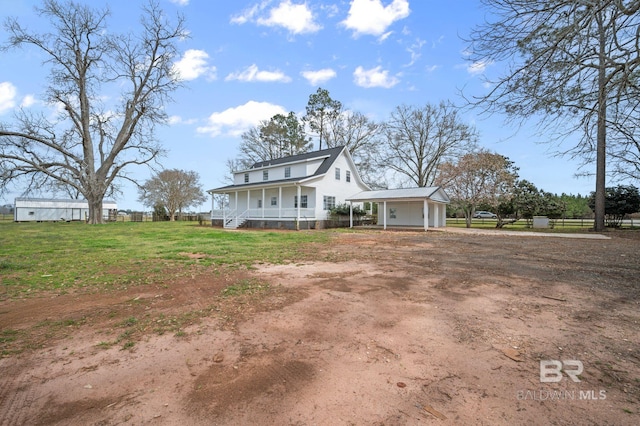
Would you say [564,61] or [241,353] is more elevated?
[564,61]

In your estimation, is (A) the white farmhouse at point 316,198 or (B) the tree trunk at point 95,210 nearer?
(A) the white farmhouse at point 316,198

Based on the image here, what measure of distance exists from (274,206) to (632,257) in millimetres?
22373

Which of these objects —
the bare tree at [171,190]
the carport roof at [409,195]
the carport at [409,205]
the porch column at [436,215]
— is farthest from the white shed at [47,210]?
the porch column at [436,215]

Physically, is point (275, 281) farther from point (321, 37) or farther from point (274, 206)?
point (274, 206)

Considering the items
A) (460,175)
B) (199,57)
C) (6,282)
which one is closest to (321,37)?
(199,57)

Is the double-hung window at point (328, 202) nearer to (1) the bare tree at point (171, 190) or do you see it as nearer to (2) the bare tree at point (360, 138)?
(2) the bare tree at point (360, 138)

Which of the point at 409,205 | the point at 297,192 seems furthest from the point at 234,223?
the point at 409,205

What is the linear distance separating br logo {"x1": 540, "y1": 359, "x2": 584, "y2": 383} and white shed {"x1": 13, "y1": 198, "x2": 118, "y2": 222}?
4855 cm

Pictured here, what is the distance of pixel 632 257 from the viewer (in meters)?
8.45

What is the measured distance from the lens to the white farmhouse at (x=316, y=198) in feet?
74.4

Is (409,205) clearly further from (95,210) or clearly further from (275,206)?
(95,210)

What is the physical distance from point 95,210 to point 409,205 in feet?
99.1

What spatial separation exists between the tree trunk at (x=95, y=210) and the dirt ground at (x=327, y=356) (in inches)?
1140

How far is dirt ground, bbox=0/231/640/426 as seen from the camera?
81.5 inches
